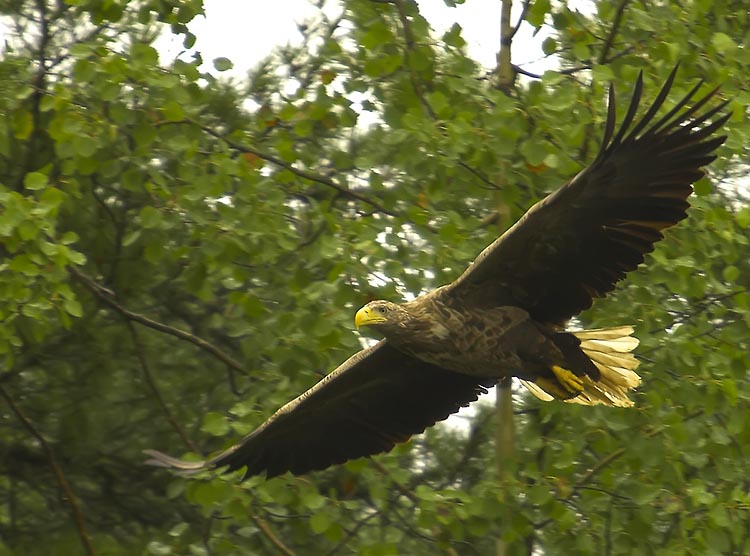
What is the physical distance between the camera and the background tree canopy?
20.8 ft

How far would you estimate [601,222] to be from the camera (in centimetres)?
585

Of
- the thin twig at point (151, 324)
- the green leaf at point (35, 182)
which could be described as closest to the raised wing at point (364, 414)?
the thin twig at point (151, 324)

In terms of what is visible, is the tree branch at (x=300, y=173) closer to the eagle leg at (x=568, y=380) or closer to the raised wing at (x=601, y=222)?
the raised wing at (x=601, y=222)

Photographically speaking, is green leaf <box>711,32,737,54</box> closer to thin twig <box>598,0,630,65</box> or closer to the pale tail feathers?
thin twig <box>598,0,630,65</box>

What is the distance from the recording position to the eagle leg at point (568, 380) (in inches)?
244

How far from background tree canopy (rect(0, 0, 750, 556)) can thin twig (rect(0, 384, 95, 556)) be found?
21 mm

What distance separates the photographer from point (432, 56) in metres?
6.85

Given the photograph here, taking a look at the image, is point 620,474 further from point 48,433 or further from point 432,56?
point 48,433

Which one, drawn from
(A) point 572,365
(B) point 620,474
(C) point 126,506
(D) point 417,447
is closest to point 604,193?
(A) point 572,365

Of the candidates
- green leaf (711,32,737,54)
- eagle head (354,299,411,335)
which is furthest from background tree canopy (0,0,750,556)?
eagle head (354,299,411,335)

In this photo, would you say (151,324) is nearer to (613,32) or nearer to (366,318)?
(366,318)

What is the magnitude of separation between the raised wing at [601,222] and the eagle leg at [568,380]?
0.20 m

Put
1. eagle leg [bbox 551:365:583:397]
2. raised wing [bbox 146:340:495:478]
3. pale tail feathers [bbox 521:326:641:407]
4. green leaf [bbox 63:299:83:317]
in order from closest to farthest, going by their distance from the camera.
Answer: green leaf [bbox 63:299:83:317] < eagle leg [bbox 551:365:583:397] < pale tail feathers [bbox 521:326:641:407] < raised wing [bbox 146:340:495:478]

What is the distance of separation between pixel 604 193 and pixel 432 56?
139 cm
